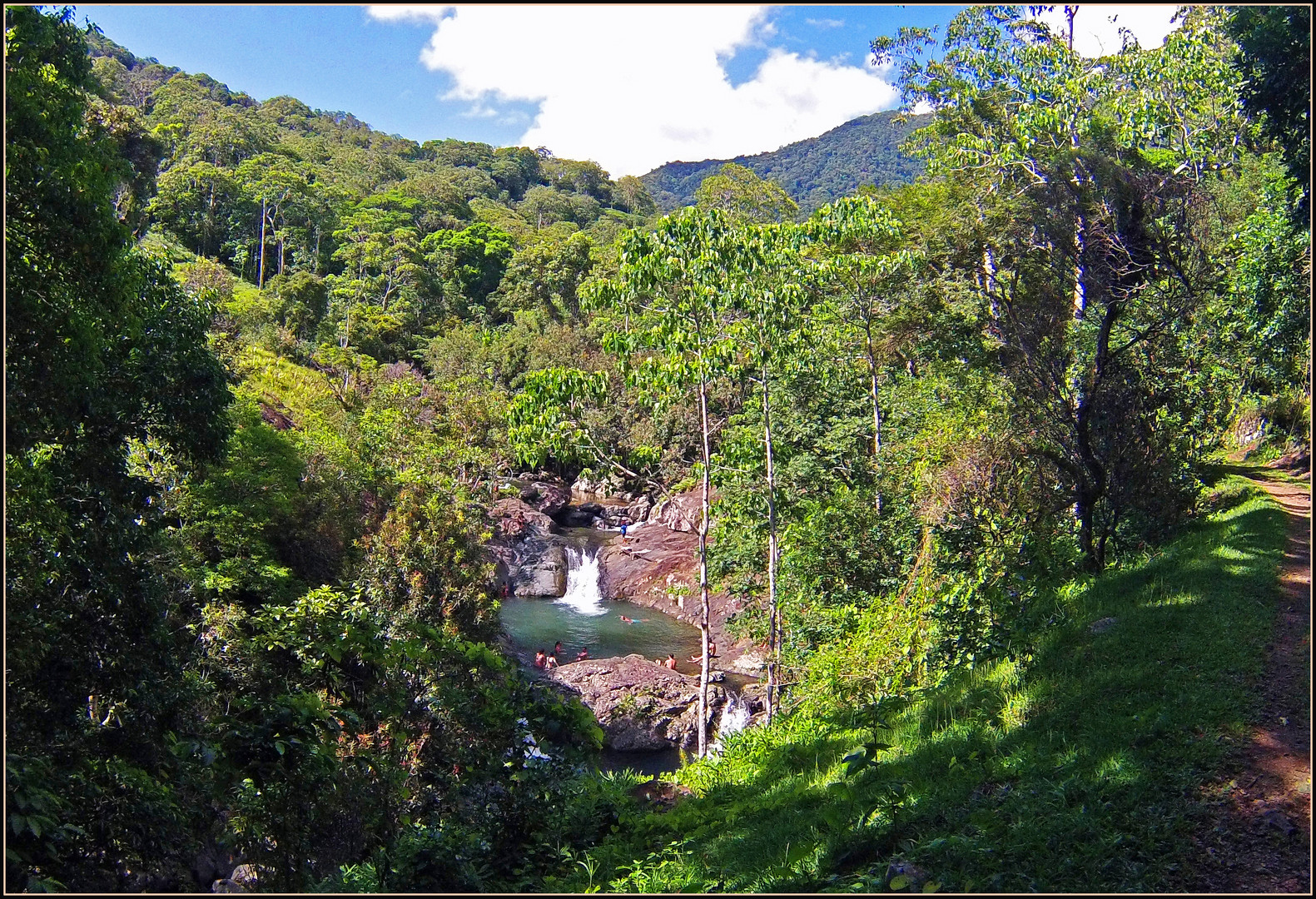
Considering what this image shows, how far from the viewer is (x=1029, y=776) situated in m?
4.97

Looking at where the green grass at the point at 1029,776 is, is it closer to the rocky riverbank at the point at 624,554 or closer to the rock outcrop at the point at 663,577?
the rocky riverbank at the point at 624,554

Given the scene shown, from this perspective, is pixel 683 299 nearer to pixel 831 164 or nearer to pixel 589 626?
pixel 589 626

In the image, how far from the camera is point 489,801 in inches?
231

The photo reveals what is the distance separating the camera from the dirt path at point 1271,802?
3742 mm

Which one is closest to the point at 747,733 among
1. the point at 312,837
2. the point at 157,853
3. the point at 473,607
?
the point at 312,837

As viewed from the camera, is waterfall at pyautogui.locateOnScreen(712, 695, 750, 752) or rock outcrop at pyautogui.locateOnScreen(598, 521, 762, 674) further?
rock outcrop at pyautogui.locateOnScreen(598, 521, 762, 674)

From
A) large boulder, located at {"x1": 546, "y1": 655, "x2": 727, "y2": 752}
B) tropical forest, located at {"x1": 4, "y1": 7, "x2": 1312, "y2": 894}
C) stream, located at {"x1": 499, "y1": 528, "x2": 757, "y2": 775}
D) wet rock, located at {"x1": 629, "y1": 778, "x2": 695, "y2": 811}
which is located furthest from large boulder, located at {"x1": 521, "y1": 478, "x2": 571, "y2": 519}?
wet rock, located at {"x1": 629, "y1": 778, "x2": 695, "y2": 811}

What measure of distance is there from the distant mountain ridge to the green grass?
105m

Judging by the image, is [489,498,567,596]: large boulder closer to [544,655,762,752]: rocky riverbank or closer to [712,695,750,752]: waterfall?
[544,655,762,752]: rocky riverbank

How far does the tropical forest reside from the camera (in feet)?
16.6

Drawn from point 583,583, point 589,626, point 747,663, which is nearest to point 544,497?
point 583,583

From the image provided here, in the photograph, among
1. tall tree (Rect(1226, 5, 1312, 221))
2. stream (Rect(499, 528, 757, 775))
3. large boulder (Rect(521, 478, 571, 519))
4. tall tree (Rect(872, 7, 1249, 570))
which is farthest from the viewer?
large boulder (Rect(521, 478, 571, 519))

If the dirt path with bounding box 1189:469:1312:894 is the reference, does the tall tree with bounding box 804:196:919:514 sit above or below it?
above

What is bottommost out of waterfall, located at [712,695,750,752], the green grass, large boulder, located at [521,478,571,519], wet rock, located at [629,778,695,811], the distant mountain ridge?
waterfall, located at [712,695,750,752]
